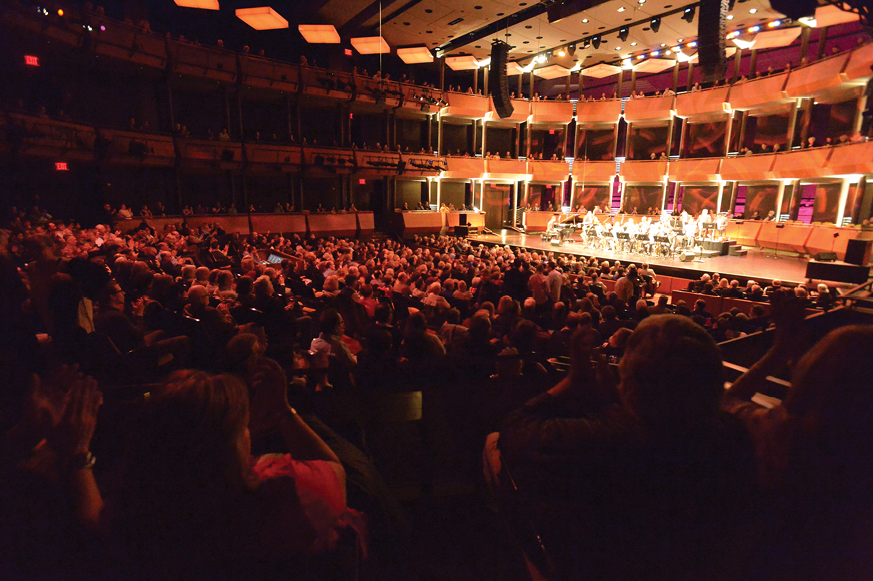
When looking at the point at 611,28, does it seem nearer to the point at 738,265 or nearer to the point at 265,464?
the point at 738,265

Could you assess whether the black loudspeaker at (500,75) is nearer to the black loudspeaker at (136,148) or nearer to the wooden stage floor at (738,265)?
the wooden stage floor at (738,265)

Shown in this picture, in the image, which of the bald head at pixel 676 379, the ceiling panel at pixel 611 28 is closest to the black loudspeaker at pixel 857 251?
the ceiling panel at pixel 611 28

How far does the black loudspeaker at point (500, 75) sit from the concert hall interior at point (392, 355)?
5.7 inches

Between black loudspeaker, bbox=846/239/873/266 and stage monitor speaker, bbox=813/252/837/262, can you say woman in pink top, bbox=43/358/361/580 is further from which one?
stage monitor speaker, bbox=813/252/837/262

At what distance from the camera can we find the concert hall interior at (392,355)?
118cm

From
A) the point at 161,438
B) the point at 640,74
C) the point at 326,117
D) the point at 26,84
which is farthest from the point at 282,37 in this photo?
the point at 161,438

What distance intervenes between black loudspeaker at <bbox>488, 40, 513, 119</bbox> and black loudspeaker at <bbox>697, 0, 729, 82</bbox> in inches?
261

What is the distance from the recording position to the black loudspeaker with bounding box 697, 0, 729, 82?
33.5ft

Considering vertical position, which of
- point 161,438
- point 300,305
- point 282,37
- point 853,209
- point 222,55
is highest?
point 282,37

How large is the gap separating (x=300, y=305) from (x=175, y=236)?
8.31 m

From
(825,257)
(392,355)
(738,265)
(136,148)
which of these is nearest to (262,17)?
(136,148)

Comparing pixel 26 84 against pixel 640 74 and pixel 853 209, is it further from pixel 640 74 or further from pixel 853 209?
pixel 640 74

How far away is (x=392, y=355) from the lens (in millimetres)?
3305

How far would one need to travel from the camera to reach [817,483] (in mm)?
1285
